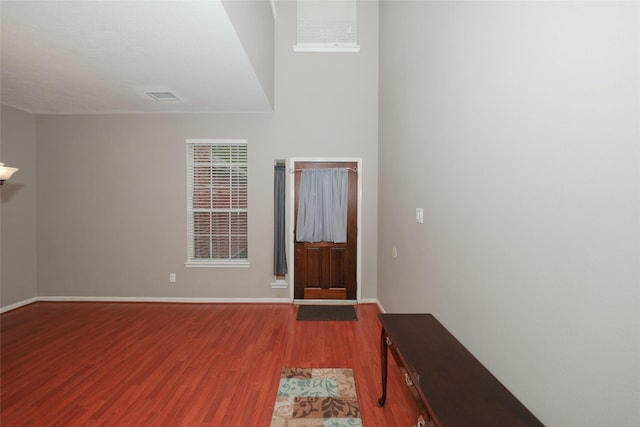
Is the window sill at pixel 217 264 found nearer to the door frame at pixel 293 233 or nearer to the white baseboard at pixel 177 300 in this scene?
the white baseboard at pixel 177 300

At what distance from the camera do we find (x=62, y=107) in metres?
3.79

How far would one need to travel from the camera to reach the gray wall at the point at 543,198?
777 millimetres

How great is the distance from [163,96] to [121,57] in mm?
977

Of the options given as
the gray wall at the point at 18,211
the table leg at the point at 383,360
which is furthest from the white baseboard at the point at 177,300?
the table leg at the point at 383,360

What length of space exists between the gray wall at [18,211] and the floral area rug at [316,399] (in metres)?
4.38

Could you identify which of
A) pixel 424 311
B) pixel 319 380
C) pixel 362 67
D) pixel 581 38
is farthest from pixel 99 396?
pixel 362 67

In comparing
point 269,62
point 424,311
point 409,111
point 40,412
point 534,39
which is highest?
point 269,62

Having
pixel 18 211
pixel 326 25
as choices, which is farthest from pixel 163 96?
pixel 18 211

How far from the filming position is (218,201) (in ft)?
13.6

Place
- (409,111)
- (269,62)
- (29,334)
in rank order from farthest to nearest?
(269,62), (29,334), (409,111)

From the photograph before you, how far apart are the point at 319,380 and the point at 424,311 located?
1.09m

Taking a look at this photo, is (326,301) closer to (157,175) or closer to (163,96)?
(157,175)

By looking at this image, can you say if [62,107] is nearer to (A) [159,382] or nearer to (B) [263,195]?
(B) [263,195]

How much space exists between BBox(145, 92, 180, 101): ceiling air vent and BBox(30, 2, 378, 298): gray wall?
548 mm
